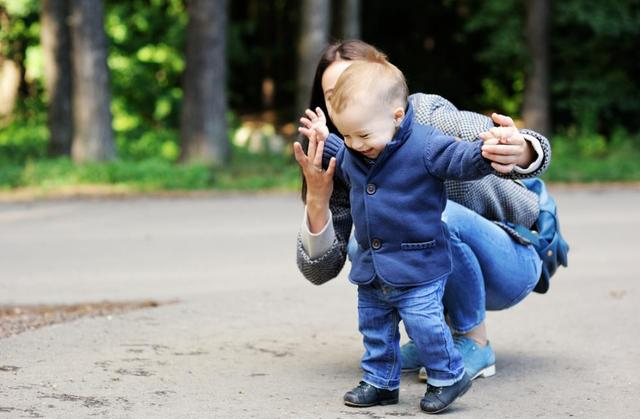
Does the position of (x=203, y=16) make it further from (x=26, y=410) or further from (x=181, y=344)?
(x=26, y=410)

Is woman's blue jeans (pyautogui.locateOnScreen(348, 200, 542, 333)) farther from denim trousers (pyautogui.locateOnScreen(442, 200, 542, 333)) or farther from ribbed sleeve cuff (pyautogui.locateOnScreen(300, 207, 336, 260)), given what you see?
ribbed sleeve cuff (pyautogui.locateOnScreen(300, 207, 336, 260))

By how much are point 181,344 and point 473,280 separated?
1.54 m

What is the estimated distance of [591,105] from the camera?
22750mm

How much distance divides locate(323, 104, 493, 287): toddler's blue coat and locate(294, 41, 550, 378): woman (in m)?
0.24

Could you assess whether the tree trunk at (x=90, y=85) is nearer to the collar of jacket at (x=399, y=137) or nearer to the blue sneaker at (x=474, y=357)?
the blue sneaker at (x=474, y=357)

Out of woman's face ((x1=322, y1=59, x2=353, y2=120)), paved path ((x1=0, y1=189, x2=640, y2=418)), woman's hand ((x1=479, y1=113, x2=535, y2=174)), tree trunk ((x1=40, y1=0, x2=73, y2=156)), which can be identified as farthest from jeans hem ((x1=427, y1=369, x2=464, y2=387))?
tree trunk ((x1=40, y1=0, x2=73, y2=156))

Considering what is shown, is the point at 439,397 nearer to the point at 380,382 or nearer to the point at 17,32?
the point at 380,382

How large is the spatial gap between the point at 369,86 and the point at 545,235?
1.44m

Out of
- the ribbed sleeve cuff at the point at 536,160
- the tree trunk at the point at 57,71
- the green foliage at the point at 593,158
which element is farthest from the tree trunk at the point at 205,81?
the ribbed sleeve cuff at the point at 536,160

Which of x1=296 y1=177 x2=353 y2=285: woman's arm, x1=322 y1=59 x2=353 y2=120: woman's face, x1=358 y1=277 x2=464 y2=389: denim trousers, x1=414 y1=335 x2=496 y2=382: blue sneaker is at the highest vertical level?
x1=322 y1=59 x2=353 y2=120: woman's face

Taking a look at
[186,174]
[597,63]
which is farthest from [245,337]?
[597,63]

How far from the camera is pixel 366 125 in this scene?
13.4 ft

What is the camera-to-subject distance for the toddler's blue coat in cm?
419

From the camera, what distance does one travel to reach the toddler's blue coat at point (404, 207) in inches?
165
